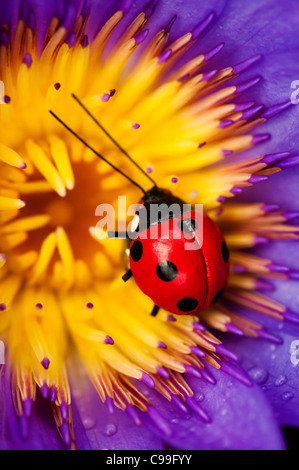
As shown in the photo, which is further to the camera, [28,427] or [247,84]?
[247,84]

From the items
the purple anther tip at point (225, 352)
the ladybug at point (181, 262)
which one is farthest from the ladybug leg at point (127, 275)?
the purple anther tip at point (225, 352)

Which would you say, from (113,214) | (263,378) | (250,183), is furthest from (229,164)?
(263,378)

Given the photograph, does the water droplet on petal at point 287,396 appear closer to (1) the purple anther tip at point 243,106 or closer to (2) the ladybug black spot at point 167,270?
(2) the ladybug black spot at point 167,270

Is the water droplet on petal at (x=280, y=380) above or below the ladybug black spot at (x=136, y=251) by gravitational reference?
below

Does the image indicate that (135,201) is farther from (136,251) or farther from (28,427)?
(28,427)

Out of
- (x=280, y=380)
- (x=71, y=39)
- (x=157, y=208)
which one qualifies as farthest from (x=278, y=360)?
(x=71, y=39)

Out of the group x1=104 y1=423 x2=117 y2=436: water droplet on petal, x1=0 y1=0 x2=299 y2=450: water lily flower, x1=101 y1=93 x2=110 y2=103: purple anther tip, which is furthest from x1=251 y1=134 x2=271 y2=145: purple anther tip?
x1=104 y1=423 x2=117 y2=436: water droplet on petal
